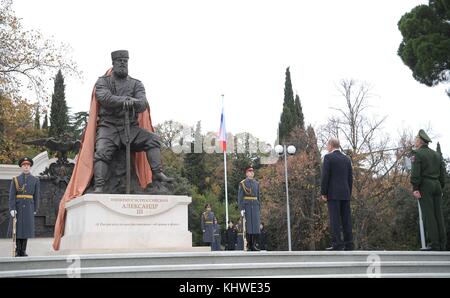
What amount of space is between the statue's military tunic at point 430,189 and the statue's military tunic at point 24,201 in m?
6.83

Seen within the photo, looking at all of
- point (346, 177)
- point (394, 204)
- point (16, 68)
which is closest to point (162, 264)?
point (346, 177)

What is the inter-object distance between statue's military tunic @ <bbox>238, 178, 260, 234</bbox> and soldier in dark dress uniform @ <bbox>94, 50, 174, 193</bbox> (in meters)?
2.40

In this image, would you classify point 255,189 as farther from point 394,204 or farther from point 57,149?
point 394,204

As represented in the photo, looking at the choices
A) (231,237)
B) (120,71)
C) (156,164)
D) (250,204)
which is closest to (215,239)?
(231,237)

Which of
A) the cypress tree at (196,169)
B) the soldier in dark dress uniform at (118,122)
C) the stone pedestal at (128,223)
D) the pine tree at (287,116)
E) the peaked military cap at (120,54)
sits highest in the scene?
the pine tree at (287,116)

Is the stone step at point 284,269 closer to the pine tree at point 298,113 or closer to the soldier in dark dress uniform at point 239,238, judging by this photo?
the soldier in dark dress uniform at point 239,238

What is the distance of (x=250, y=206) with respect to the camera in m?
11.3

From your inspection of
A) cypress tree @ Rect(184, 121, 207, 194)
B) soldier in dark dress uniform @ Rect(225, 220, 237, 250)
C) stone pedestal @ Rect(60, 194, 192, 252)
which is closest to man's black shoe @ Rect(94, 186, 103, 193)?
stone pedestal @ Rect(60, 194, 192, 252)

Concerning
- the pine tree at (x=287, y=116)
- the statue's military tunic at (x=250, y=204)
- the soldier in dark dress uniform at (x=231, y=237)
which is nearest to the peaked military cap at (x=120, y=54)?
the statue's military tunic at (x=250, y=204)

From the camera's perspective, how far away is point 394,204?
1126 inches

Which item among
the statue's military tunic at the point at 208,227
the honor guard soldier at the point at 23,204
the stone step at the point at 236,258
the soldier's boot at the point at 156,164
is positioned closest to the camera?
the stone step at the point at 236,258

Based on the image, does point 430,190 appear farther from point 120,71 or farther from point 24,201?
point 24,201

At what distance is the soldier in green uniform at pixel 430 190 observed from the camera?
307 inches
